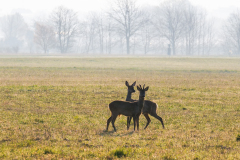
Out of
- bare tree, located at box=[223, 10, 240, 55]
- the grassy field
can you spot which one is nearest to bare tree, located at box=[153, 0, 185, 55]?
bare tree, located at box=[223, 10, 240, 55]

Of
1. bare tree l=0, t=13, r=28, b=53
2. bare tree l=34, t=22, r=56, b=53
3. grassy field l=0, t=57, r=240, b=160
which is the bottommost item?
grassy field l=0, t=57, r=240, b=160

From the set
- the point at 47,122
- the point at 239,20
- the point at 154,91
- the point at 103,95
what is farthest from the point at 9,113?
the point at 239,20

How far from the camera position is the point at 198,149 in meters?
8.53

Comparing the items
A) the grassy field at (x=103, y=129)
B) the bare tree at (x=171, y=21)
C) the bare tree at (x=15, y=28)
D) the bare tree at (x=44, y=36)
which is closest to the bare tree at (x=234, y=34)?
the bare tree at (x=171, y=21)

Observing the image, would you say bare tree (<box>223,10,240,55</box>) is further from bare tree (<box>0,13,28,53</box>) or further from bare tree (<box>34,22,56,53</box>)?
bare tree (<box>0,13,28,53</box>)

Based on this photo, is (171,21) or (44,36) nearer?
(44,36)

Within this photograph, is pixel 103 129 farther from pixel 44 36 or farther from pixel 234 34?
pixel 234 34

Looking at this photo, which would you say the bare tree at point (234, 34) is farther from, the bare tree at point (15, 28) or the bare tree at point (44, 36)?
the bare tree at point (15, 28)

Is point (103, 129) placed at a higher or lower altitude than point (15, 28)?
lower

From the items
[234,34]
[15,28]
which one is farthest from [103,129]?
[15,28]

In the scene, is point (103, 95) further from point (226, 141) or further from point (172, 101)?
point (226, 141)

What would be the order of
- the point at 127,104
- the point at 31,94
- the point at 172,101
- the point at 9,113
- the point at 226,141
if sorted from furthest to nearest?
the point at 31,94 < the point at 172,101 < the point at 9,113 < the point at 127,104 < the point at 226,141

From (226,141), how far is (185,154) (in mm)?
2076

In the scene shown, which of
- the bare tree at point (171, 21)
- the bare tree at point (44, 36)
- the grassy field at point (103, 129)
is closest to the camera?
the grassy field at point (103, 129)
